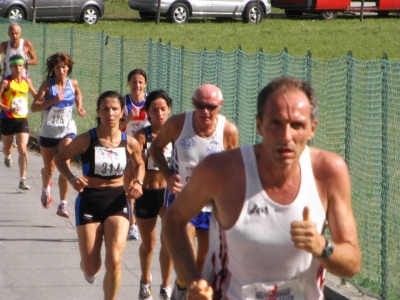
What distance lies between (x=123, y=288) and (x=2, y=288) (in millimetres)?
1120

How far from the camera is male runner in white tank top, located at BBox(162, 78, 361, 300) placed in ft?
11.2

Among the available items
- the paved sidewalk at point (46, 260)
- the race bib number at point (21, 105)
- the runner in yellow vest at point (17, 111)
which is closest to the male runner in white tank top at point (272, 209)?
the paved sidewalk at point (46, 260)

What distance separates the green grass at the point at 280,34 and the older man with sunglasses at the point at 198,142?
1691 cm

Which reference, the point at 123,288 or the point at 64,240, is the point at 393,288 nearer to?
the point at 123,288

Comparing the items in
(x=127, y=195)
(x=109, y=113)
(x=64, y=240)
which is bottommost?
(x=64, y=240)

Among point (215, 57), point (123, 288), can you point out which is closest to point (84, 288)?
point (123, 288)

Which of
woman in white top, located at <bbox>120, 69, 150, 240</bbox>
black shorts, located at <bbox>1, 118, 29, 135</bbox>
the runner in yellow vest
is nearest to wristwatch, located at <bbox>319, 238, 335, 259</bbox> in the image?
woman in white top, located at <bbox>120, 69, 150, 240</bbox>

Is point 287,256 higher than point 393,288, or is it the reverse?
point 287,256

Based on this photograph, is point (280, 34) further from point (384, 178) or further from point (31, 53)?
point (384, 178)

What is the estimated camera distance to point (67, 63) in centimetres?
1089

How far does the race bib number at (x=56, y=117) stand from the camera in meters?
11.2

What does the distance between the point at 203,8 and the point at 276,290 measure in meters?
28.9

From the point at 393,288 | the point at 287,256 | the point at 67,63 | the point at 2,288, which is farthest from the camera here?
the point at 67,63

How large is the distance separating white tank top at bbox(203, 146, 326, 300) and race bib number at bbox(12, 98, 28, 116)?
9539mm
